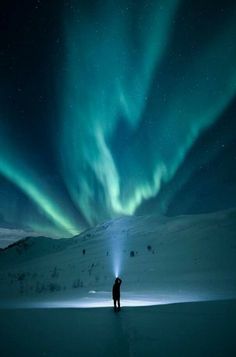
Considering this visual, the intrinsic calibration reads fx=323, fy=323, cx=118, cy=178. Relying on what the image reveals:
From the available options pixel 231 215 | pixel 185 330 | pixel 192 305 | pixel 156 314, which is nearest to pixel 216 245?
pixel 231 215

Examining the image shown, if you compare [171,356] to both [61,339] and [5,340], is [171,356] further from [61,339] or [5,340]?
[5,340]

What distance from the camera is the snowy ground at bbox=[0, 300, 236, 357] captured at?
6773 millimetres

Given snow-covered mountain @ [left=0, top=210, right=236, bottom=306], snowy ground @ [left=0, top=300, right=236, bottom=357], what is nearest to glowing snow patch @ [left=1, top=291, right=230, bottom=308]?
snow-covered mountain @ [left=0, top=210, right=236, bottom=306]

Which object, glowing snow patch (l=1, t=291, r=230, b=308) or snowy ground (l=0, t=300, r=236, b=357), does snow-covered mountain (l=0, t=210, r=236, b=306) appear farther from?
snowy ground (l=0, t=300, r=236, b=357)

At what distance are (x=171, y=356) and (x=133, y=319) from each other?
177 inches

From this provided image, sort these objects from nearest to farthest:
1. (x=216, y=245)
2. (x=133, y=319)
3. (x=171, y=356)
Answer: (x=171, y=356)
(x=133, y=319)
(x=216, y=245)

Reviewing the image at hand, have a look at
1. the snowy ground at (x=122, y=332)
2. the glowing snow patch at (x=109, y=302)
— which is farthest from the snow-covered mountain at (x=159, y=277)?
the snowy ground at (x=122, y=332)

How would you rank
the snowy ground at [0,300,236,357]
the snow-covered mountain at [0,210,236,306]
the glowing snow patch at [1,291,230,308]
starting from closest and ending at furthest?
the snowy ground at [0,300,236,357], the glowing snow patch at [1,291,230,308], the snow-covered mountain at [0,210,236,306]

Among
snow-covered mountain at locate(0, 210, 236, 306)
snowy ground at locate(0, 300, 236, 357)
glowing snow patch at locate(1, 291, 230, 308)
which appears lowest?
snowy ground at locate(0, 300, 236, 357)

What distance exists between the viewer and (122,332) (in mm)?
8578

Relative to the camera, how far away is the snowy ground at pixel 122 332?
6.77m

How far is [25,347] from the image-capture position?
24.1 feet

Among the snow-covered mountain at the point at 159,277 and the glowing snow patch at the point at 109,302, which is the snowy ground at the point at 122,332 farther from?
the snow-covered mountain at the point at 159,277

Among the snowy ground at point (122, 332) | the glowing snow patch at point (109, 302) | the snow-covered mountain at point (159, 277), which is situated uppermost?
the snow-covered mountain at point (159, 277)
